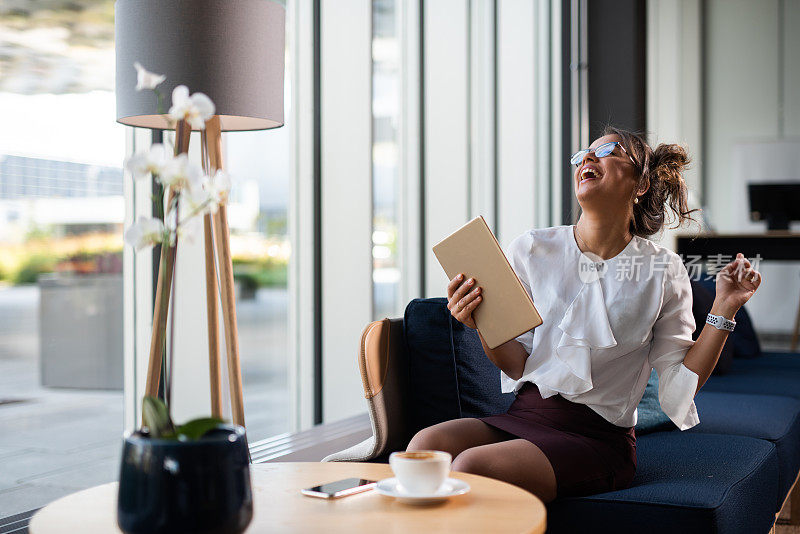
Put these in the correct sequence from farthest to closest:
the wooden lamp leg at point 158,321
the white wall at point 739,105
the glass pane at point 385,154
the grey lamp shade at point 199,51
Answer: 1. the white wall at point 739,105
2. the glass pane at point 385,154
3. the grey lamp shade at point 199,51
4. the wooden lamp leg at point 158,321

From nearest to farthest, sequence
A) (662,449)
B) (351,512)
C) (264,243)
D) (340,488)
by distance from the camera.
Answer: (351,512) → (340,488) → (662,449) → (264,243)

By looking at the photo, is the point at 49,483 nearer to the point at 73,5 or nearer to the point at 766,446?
the point at 73,5

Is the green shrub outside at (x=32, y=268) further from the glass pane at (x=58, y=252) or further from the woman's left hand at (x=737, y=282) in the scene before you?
the woman's left hand at (x=737, y=282)

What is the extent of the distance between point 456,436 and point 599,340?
0.38m

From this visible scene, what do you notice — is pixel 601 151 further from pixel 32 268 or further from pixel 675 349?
pixel 32 268

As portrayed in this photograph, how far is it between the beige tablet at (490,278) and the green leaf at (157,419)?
0.72 meters

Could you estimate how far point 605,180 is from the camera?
1971 millimetres

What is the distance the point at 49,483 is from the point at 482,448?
108cm

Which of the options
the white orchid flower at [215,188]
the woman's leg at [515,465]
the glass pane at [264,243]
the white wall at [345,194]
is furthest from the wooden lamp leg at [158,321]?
the white wall at [345,194]

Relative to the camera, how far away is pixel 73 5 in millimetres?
2162

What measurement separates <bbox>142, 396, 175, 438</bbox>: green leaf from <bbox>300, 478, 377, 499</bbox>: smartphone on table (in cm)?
32

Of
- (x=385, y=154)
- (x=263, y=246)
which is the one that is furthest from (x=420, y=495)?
(x=385, y=154)

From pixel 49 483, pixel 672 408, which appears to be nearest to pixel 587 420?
pixel 672 408

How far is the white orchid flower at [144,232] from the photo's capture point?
1.09 meters
